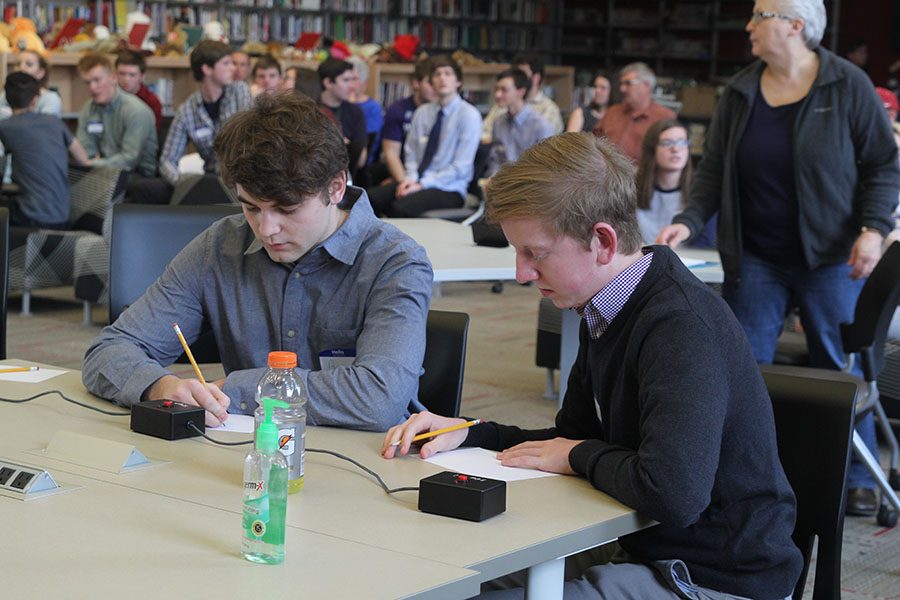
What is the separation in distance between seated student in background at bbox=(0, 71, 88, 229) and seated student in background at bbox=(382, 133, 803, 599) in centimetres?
520

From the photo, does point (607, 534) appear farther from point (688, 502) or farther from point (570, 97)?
point (570, 97)

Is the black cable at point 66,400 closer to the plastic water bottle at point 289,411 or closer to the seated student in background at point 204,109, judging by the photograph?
the plastic water bottle at point 289,411

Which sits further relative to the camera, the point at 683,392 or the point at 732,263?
the point at 732,263

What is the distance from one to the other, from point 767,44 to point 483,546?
8.02 ft

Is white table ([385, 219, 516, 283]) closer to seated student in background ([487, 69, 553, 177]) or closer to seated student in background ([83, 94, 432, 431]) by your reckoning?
seated student in background ([83, 94, 432, 431])

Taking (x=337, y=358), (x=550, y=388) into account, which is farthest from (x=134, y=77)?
(x=337, y=358)

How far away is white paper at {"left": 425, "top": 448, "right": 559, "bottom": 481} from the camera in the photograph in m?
1.85

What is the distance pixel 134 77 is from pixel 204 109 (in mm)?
1135

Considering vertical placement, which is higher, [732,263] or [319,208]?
[319,208]

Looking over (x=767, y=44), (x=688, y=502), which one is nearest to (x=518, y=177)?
(x=688, y=502)

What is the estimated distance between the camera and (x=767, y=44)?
355 cm

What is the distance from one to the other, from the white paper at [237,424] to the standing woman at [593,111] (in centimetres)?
733

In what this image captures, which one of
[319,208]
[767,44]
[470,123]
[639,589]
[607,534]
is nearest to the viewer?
[607,534]

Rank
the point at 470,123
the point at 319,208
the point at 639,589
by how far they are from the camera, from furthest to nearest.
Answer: the point at 470,123 < the point at 319,208 < the point at 639,589
